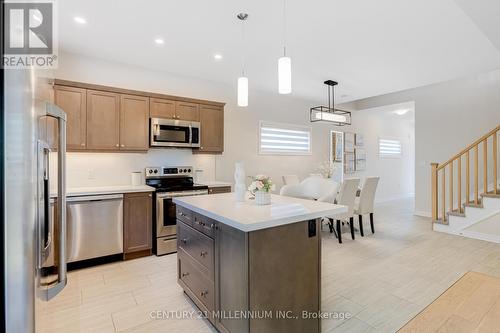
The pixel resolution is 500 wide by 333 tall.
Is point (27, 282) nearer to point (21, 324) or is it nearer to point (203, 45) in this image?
point (21, 324)

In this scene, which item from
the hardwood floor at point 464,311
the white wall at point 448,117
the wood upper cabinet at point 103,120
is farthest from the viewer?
the white wall at point 448,117

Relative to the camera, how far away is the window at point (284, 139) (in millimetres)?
5621

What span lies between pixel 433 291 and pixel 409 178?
7.78 m

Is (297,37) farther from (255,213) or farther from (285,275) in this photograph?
(285,275)

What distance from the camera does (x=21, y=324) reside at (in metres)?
0.69

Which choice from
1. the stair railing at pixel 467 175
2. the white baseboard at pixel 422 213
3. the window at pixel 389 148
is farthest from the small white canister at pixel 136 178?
the window at pixel 389 148

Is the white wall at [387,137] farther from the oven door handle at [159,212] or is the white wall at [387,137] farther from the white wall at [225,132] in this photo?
the oven door handle at [159,212]

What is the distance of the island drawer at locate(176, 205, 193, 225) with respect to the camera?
7.45 ft

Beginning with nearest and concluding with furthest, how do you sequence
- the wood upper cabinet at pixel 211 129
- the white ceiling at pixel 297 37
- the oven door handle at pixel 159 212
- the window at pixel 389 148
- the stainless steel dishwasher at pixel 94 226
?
the white ceiling at pixel 297 37
the stainless steel dishwasher at pixel 94 226
the oven door handle at pixel 159 212
the wood upper cabinet at pixel 211 129
the window at pixel 389 148

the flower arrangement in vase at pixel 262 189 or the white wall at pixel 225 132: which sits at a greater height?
the white wall at pixel 225 132

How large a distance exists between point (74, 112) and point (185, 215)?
2.21m

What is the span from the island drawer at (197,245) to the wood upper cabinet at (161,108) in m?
2.07

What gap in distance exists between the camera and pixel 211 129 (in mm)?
4426

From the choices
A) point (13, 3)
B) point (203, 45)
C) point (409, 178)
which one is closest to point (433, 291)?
point (13, 3)
